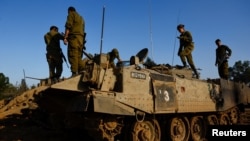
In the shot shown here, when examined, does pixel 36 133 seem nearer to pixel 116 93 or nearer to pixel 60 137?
pixel 60 137

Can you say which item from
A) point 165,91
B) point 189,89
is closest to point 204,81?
point 189,89

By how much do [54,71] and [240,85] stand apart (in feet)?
26.3

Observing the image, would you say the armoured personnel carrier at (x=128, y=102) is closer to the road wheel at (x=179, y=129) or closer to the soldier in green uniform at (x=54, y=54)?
the road wheel at (x=179, y=129)

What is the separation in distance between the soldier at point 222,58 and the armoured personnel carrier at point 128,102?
1.96 metres

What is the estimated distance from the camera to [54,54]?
32.3 ft

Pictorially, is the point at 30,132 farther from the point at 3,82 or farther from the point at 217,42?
the point at 3,82

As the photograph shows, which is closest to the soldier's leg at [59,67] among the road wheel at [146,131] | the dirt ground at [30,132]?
the dirt ground at [30,132]

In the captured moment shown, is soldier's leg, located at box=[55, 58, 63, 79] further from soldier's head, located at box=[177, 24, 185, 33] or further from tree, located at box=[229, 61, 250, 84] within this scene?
tree, located at box=[229, 61, 250, 84]

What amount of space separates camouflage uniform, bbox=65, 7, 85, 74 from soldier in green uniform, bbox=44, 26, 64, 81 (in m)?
1.09

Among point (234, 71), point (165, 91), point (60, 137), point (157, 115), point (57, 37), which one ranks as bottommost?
point (60, 137)

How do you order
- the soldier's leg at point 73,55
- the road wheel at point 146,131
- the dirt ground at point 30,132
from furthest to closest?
the dirt ground at point 30,132, the soldier's leg at point 73,55, the road wheel at point 146,131

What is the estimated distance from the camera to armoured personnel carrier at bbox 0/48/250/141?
24.1ft

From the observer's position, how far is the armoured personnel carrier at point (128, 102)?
735 cm

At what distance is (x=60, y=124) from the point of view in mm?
8820
